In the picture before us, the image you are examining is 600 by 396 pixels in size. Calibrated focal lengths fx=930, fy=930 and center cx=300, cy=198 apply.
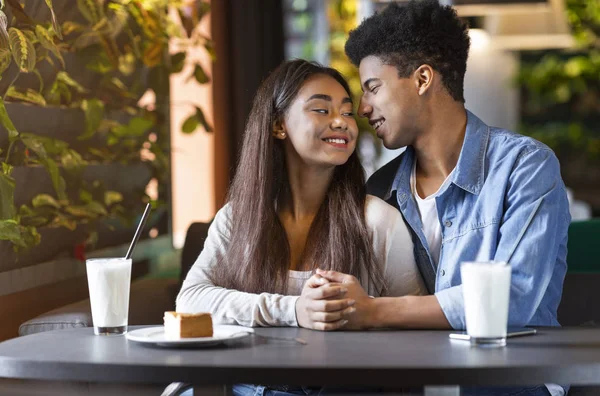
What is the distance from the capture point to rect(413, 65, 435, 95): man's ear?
2.12 m

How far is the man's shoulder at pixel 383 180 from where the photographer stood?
7.13 ft

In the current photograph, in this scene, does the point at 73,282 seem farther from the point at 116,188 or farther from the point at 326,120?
the point at 326,120

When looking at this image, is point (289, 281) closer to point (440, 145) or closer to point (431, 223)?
point (431, 223)

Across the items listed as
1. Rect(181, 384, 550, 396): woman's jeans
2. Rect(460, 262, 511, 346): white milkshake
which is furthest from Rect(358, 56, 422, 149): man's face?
Rect(460, 262, 511, 346): white milkshake

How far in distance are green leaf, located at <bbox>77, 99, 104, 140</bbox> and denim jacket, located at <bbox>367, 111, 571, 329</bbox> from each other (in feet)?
3.04

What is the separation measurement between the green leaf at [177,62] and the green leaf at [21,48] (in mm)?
1084

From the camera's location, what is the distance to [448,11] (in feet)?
7.06

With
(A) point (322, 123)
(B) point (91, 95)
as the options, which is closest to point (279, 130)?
(A) point (322, 123)

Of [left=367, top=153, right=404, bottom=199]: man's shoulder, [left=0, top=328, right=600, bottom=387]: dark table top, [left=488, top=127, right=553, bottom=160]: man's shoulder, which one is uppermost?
[left=488, top=127, right=553, bottom=160]: man's shoulder

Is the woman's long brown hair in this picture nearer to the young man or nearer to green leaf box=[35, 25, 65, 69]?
the young man

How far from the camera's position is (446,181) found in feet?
6.57

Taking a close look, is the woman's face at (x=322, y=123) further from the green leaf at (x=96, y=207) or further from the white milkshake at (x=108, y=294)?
the green leaf at (x=96, y=207)

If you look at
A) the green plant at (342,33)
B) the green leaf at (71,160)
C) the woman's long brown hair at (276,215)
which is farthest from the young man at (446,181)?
the green plant at (342,33)

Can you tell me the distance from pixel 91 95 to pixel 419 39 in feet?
3.48
